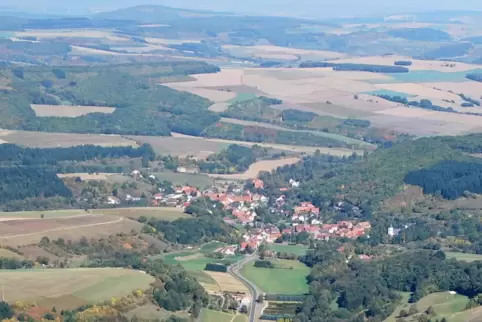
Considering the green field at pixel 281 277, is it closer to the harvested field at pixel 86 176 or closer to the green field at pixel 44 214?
the green field at pixel 44 214

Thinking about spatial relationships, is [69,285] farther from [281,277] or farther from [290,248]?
[290,248]

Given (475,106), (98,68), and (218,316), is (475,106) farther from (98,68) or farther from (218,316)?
(218,316)

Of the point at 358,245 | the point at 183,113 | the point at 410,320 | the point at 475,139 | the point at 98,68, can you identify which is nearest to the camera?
the point at 410,320

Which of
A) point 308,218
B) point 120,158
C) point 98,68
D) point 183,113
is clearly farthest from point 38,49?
point 308,218

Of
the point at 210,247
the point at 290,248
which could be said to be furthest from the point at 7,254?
the point at 290,248

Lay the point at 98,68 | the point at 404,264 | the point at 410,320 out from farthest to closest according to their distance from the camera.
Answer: the point at 98,68 → the point at 404,264 → the point at 410,320
